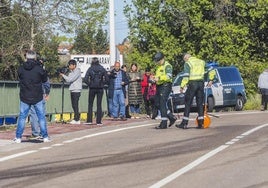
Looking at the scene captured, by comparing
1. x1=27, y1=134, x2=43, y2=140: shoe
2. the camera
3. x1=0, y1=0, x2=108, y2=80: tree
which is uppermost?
x1=0, y1=0, x2=108, y2=80: tree

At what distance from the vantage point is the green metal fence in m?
19.1

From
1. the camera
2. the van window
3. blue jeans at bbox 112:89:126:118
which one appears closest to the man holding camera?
the camera

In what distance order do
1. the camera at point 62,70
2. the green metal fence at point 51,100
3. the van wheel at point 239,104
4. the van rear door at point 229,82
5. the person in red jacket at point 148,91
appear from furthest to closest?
the van wheel at point 239,104 → the van rear door at point 229,82 → the person in red jacket at point 148,91 → the green metal fence at point 51,100 → the camera at point 62,70

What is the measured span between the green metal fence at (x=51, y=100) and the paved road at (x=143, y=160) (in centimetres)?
297

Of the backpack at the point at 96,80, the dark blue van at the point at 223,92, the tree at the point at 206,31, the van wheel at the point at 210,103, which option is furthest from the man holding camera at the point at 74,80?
the tree at the point at 206,31

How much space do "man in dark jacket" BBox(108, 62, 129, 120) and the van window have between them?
26.2 feet

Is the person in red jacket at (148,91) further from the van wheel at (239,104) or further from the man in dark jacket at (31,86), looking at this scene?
the man in dark jacket at (31,86)

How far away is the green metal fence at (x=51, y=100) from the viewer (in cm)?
1914

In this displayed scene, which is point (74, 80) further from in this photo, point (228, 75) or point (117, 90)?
point (228, 75)

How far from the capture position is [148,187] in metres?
9.05

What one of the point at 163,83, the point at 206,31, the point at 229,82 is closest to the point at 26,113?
the point at 163,83

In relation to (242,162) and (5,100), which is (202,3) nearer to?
(5,100)

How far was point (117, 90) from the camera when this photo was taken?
839 inches

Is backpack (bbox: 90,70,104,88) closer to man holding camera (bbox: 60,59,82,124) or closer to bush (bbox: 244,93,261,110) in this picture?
man holding camera (bbox: 60,59,82,124)
